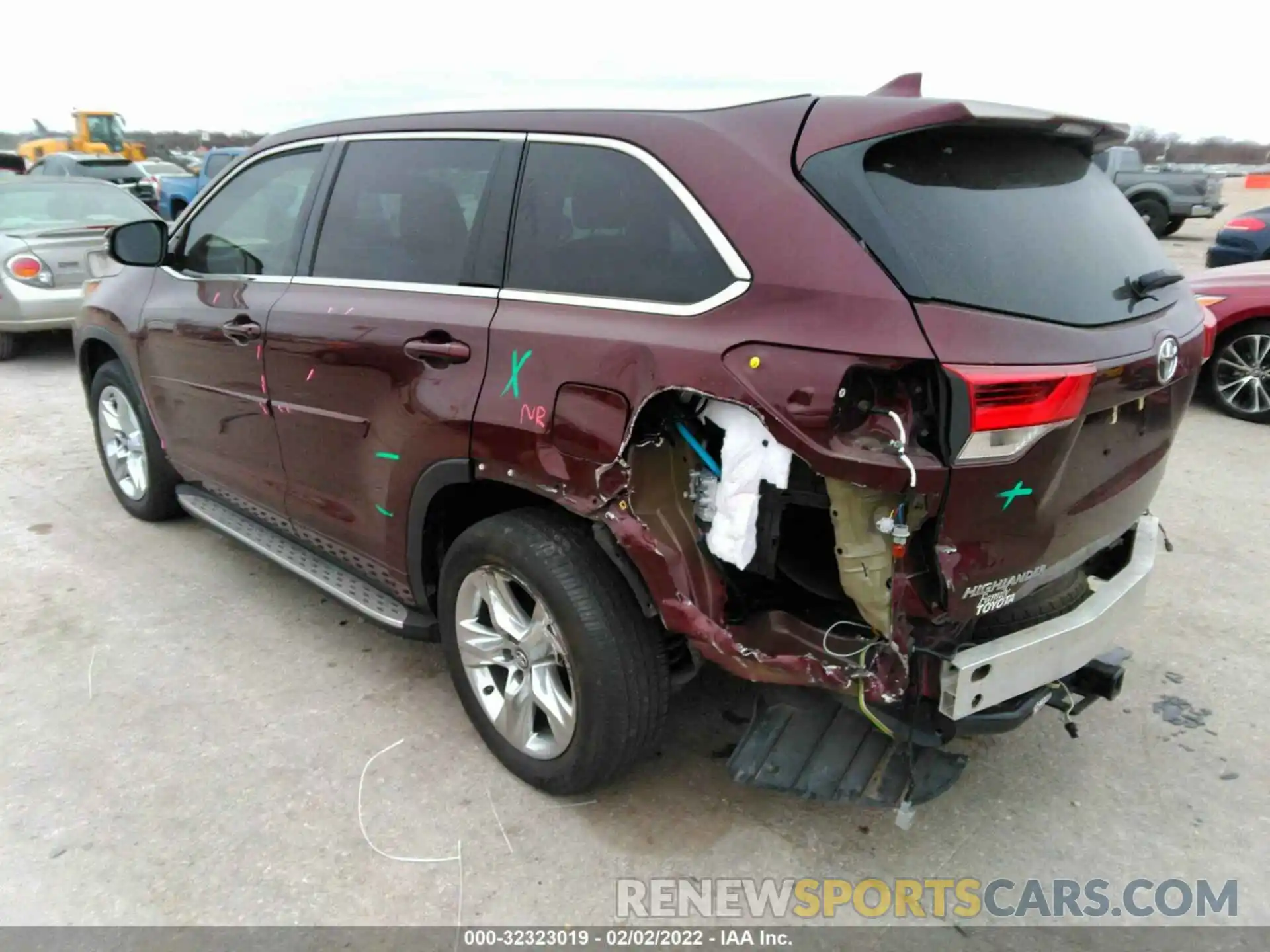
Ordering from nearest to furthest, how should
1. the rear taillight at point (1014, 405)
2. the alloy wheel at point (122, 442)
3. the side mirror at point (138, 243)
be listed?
the rear taillight at point (1014, 405) → the side mirror at point (138, 243) → the alloy wheel at point (122, 442)

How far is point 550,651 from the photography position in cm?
273

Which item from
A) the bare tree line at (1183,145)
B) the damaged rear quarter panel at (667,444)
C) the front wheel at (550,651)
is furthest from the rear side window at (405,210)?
the bare tree line at (1183,145)

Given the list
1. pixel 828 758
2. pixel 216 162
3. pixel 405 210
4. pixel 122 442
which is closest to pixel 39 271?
pixel 122 442

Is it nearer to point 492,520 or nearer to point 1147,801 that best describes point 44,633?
point 492,520

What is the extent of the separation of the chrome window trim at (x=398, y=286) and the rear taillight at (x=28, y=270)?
6.45 metres

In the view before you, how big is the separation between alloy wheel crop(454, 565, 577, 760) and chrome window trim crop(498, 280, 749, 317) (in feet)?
2.59

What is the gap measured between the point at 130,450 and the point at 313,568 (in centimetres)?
202

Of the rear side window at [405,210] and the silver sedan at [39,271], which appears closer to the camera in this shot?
the rear side window at [405,210]

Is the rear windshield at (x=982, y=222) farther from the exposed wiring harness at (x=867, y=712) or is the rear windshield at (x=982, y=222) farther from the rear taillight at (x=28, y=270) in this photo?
the rear taillight at (x=28, y=270)

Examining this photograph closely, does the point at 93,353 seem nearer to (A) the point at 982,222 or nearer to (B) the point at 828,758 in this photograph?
(B) the point at 828,758

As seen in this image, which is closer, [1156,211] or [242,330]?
[242,330]

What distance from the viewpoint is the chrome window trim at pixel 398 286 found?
279cm

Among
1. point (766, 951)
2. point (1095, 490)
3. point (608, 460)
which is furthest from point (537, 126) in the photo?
point (766, 951)

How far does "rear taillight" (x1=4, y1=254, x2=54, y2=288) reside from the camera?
8.29 meters
